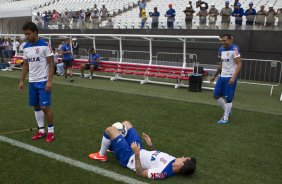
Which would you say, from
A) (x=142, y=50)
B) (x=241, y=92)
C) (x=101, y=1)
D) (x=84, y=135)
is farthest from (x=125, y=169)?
(x=101, y=1)

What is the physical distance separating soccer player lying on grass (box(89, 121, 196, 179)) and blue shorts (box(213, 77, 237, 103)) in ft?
10.4

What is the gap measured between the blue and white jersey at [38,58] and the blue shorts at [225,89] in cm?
386

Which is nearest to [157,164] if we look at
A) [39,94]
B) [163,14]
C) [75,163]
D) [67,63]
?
[75,163]

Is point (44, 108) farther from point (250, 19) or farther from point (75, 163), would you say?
point (250, 19)

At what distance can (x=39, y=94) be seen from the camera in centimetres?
559

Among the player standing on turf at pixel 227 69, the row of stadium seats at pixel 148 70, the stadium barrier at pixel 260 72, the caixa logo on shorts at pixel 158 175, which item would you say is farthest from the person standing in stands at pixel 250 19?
Result: the caixa logo on shorts at pixel 158 175

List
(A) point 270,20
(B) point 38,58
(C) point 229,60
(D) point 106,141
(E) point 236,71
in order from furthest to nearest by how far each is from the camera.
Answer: (A) point 270,20
(C) point 229,60
(E) point 236,71
(B) point 38,58
(D) point 106,141

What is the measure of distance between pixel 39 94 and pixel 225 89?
4046 mm

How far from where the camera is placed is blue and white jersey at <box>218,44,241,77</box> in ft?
23.2

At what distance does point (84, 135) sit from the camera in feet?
20.5

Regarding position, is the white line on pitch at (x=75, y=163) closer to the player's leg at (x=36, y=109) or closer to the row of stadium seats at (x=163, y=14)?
the player's leg at (x=36, y=109)

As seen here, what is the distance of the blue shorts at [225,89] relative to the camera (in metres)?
7.17

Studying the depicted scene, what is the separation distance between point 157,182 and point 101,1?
29.5 meters

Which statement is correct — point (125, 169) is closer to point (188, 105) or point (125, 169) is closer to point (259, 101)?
point (188, 105)
